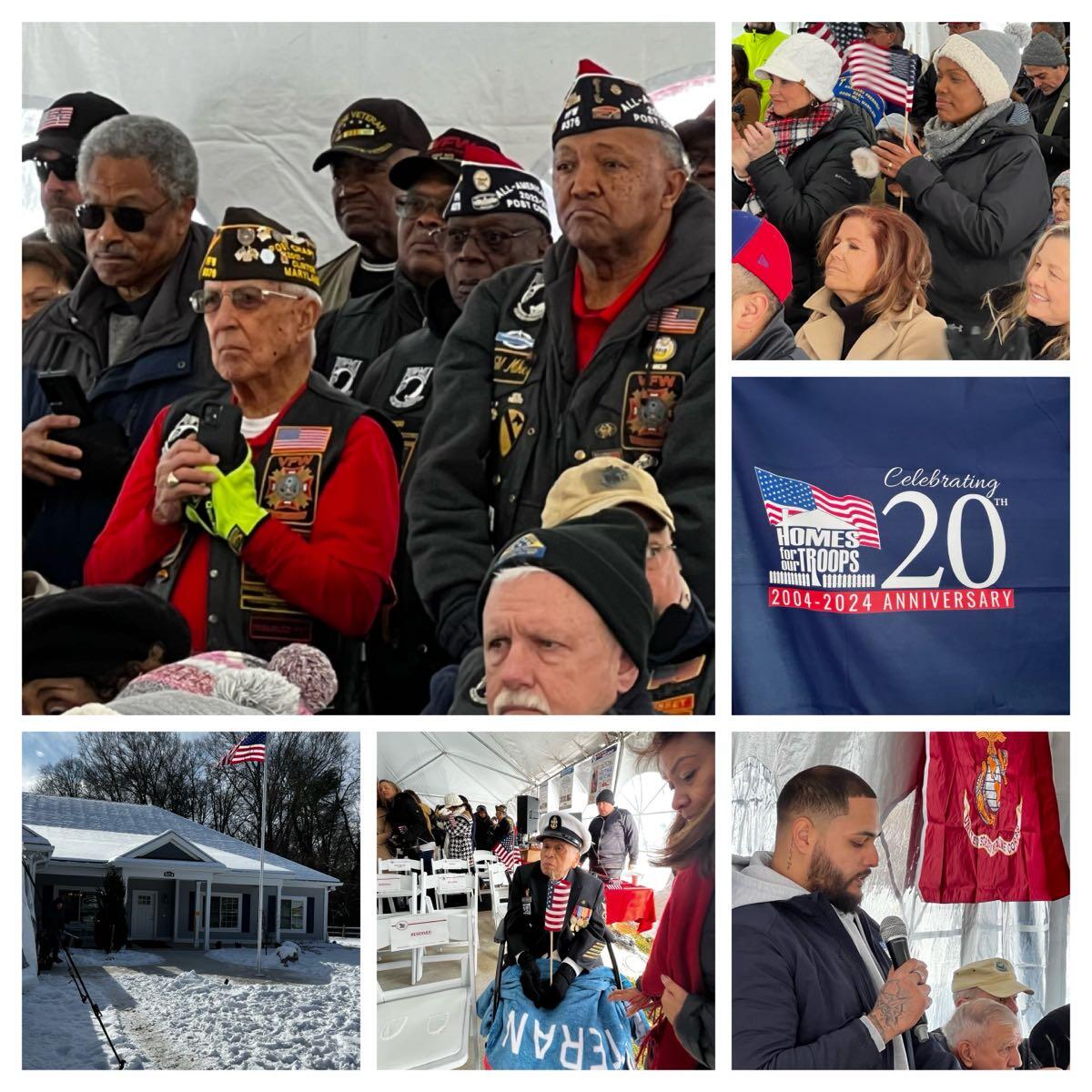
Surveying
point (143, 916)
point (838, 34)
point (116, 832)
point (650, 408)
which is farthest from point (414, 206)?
point (143, 916)

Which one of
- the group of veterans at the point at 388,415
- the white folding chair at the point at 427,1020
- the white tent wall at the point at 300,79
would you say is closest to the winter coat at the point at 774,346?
the group of veterans at the point at 388,415

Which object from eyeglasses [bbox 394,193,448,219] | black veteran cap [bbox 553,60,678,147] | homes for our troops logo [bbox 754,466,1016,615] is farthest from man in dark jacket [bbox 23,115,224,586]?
homes for our troops logo [bbox 754,466,1016,615]

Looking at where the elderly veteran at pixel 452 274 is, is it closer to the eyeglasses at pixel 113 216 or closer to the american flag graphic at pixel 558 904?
the american flag graphic at pixel 558 904

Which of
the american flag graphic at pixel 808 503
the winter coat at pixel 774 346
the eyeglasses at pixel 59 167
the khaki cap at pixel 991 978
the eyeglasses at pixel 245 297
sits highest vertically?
the eyeglasses at pixel 59 167

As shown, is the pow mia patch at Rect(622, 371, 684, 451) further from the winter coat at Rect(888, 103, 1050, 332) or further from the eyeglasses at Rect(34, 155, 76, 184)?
the eyeglasses at Rect(34, 155, 76, 184)

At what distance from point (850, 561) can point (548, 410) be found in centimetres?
72

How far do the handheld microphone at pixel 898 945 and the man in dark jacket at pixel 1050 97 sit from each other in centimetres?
162

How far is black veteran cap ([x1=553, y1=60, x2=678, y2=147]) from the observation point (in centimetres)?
350

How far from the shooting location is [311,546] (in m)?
3.52

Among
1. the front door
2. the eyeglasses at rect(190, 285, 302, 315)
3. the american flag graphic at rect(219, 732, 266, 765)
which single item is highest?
the eyeglasses at rect(190, 285, 302, 315)

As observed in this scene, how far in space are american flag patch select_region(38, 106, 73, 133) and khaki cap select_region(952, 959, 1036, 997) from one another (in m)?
2.64

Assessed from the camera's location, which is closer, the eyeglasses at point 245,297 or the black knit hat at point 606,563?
the black knit hat at point 606,563

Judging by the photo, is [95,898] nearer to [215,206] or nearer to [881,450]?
[215,206]

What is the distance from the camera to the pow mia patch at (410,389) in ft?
11.7
